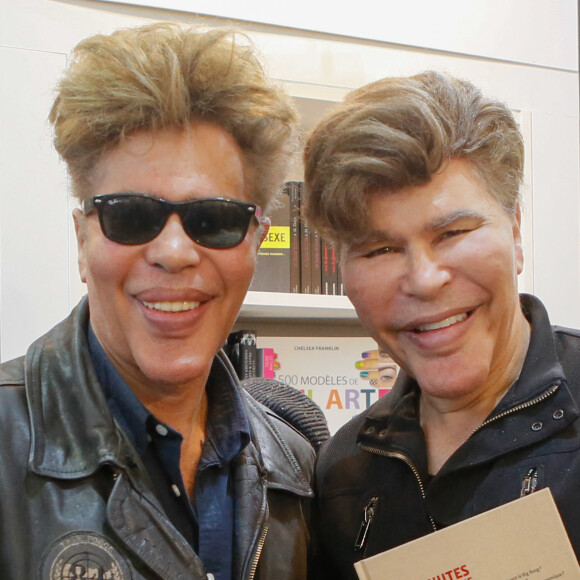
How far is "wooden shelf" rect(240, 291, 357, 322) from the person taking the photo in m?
2.24

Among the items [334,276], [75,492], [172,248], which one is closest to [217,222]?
[172,248]

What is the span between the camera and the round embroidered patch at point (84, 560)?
3.66 feet

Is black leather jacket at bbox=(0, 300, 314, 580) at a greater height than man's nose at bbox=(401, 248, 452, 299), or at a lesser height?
lesser

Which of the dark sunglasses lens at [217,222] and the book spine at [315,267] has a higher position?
the book spine at [315,267]

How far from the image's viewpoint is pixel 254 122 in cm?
134

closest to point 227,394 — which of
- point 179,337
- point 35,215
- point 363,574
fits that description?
point 179,337

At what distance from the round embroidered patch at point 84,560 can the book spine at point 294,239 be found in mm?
1265

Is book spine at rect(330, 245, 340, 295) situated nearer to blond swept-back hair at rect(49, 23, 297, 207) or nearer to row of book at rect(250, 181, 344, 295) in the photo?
row of book at rect(250, 181, 344, 295)

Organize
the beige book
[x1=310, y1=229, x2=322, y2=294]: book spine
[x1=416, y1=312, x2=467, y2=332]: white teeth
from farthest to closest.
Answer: [x1=310, y1=229, x2=322, y2=294]: book spine
[x1=416, y1=312, x2=467, y2=332]: white teeth
the beige book

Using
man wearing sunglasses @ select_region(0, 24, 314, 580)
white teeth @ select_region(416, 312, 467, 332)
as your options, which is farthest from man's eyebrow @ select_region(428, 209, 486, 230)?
man wearing sunglasses @ select_region(0, 24, 314, 580)

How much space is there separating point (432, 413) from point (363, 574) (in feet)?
1.43

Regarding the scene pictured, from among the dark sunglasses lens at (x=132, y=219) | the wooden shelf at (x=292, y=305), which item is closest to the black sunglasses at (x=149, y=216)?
the dark sunglasses lens at (x=132, y=219)

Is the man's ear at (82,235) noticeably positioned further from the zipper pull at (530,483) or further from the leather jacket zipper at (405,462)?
the zipper pull at (530,483)

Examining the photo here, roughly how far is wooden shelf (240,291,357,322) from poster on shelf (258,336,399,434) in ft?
0.33
